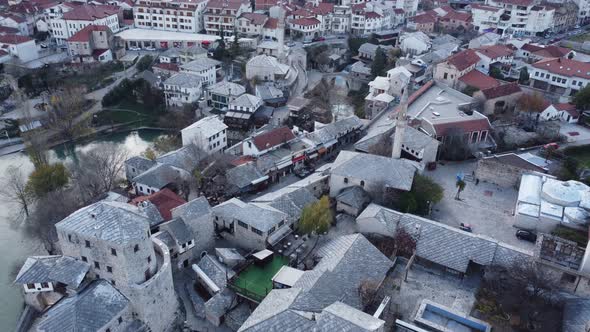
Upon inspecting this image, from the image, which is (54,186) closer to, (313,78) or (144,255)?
(144,255)

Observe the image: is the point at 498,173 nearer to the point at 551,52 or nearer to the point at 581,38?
the point at 551,52

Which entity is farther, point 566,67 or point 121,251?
point 566,67

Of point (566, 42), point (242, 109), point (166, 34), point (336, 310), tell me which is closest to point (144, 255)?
point (336, 310)

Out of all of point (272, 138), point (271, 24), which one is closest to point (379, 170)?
point (272, 138)

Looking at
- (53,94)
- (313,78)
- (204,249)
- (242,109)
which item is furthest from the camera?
(313,78)

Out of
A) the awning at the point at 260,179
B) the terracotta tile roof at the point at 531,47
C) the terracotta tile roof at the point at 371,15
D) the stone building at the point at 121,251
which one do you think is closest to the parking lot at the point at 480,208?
the awning at the point at 260,179
